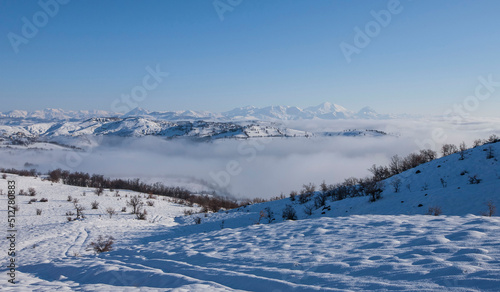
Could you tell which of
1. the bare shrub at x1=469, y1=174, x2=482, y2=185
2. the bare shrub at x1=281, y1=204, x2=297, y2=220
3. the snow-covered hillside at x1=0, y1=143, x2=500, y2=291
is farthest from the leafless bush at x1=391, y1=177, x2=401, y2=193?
the bare shrub at x1=281, y1=204, x2=297, y2=220

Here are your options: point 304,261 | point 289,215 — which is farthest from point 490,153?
point 304,261

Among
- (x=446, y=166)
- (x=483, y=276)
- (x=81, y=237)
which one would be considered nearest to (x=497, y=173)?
(x=446, y=166)

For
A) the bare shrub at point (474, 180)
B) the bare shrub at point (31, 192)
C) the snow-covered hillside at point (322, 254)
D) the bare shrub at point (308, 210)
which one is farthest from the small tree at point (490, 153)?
the bare shrub at point (31, 192)

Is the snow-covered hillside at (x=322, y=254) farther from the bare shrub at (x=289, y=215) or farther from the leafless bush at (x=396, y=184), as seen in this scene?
the bare shrub at (x=289, y=215)

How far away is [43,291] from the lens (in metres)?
6.21

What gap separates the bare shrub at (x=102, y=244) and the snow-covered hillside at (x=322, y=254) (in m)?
0.42

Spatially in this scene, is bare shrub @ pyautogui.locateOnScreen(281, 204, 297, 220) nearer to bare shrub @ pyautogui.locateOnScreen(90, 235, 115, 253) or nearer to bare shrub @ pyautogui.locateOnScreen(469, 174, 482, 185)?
bare shrub @ pyautogui.locateOnScreen(469, 174, 482, 185)

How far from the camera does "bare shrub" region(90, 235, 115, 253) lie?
11484 millimetres

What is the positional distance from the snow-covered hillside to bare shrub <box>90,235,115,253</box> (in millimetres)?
416

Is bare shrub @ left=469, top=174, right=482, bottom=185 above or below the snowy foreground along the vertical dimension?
above

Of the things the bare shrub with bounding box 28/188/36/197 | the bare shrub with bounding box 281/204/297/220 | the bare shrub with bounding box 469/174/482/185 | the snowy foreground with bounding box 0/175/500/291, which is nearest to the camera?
the snowy foreground with bounding box 0/175/500/291

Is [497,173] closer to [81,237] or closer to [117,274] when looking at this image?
[117,274]

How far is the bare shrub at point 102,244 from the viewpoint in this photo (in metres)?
11.5

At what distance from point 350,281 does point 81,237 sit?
1499cm
